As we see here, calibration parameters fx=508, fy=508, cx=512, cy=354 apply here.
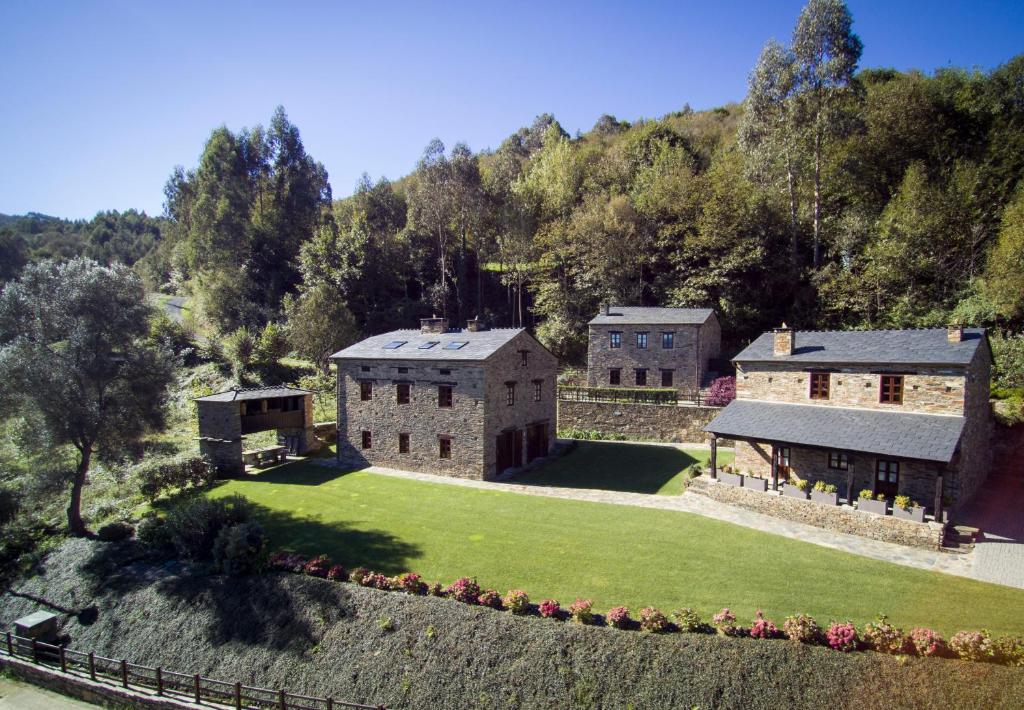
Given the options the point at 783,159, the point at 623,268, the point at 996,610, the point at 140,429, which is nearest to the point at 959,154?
the point at 783,159

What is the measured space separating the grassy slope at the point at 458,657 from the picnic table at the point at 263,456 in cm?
1151

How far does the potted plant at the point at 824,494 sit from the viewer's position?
62.0 feet

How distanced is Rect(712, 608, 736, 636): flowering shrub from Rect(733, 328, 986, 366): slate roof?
1368 cm

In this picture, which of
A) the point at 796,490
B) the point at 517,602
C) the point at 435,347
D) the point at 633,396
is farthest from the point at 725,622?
the point at 633,396

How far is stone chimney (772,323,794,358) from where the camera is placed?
23.0 metres

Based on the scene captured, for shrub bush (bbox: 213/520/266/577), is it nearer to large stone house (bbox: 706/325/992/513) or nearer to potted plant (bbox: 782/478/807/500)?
large stone house (bbox: 706/325/992/513)

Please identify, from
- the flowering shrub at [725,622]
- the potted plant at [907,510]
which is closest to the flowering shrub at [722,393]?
the potted plant at [907,510]

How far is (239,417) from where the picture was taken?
27500mm

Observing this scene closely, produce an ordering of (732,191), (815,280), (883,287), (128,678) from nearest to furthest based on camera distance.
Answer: (128,678)
(883,287)
(815,280)
(732,191)

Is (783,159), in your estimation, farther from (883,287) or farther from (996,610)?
(996,610)

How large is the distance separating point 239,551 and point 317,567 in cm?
288

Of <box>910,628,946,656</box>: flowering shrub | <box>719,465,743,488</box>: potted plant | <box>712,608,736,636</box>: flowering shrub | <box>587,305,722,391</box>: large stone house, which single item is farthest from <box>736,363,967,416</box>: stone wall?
<box>712,608,736,636</box>: flowering shrub

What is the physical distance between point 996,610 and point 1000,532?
697cm

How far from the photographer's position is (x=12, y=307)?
63.2ft
